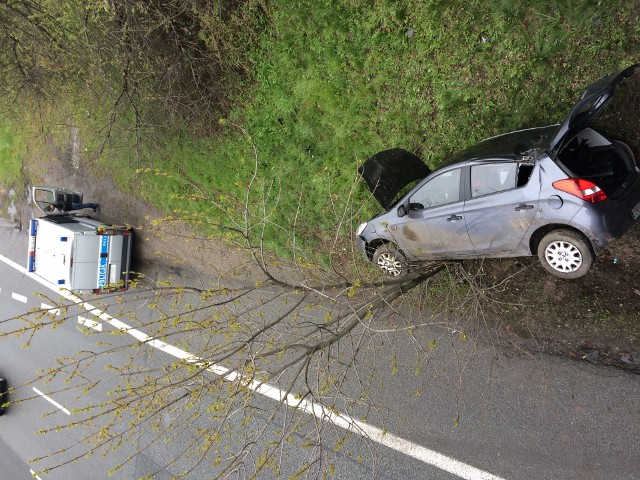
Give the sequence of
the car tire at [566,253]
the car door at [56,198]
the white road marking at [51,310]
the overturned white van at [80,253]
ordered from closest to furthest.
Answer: the white road marking at [51,310] < the car tire at [566,253] < the overturned white van at [80,253] < the car door at [56,198]

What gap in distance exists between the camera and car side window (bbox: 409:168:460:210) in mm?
5848

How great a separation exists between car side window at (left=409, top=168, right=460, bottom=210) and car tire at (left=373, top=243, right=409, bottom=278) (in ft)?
2.41

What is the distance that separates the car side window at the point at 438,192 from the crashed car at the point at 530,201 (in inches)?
0.5

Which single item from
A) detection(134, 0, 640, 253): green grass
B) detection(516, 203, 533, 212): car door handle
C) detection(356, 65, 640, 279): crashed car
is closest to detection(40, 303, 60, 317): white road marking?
detection(134, 0, 640, 253): green grass

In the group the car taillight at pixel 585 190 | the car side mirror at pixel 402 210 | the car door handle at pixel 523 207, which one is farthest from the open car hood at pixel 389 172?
the car taillight at pixel 585 190

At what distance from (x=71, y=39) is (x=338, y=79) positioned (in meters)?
4.71

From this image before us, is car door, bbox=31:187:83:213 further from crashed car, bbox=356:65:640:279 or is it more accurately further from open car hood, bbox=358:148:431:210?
crashed car, bbox=356:65:640:279

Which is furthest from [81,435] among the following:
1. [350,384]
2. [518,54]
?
[518,54]

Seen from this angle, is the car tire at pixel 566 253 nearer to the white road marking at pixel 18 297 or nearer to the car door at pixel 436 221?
the car door at pixel 436 221

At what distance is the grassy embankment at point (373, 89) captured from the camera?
6.30 m

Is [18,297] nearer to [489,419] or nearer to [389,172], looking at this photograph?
[389,172]

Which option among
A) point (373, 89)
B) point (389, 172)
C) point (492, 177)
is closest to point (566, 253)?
point (492, 177)

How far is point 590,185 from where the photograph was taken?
4.88 m

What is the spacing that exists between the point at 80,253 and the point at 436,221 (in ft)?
23.0
